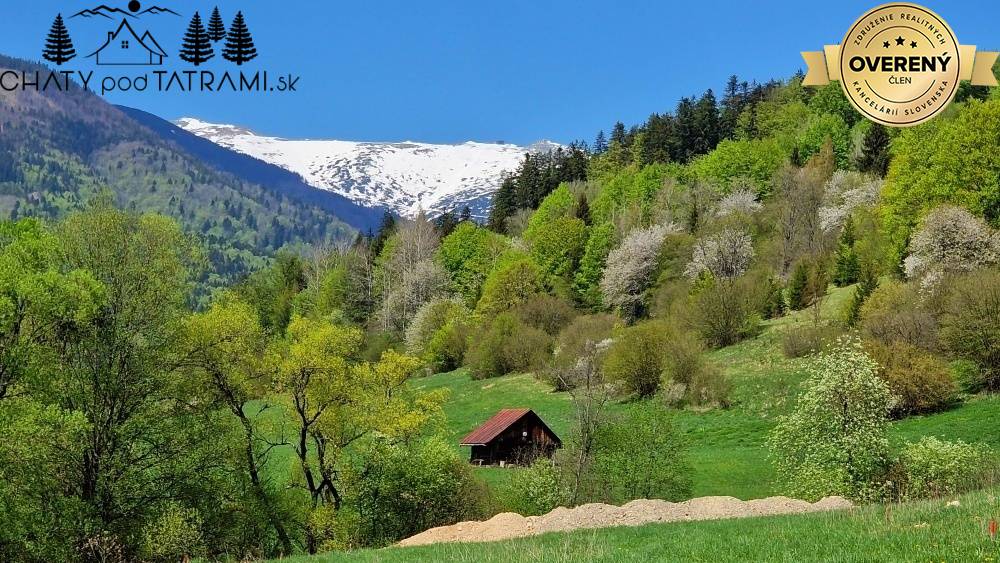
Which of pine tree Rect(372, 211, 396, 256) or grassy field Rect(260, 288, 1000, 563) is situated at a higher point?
pine tree Rect(372, 211, 396, 256)

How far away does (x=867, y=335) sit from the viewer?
50.8 metres

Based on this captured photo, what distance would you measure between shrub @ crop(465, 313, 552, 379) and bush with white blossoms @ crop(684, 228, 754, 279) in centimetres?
1820

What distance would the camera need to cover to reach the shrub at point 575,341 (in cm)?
7425

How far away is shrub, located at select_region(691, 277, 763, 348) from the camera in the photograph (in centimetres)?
6944

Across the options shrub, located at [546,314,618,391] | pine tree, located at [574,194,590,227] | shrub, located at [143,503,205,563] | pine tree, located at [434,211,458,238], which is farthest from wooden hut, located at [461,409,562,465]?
pine tree, located at [434,211,458,238]

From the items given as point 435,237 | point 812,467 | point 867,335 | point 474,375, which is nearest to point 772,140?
point 435,237

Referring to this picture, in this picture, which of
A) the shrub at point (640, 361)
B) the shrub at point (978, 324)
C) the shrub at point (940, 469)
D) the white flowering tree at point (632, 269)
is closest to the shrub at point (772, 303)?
the shrub at point (640, 361)

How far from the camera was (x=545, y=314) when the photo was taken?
93.5 meters

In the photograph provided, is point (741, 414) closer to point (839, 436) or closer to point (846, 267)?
point (839, 436)

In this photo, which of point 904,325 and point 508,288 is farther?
point 508,288

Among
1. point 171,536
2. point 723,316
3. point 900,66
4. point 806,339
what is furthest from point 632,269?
point 171,536

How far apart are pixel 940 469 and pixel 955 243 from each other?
33059 mm

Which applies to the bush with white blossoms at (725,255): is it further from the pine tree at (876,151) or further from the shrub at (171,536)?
the shrub at (171,536)

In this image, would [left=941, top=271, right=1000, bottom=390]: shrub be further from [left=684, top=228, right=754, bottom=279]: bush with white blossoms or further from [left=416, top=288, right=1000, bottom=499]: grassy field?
[left=684, top=228, right=754, bottom=279]: bush with white blossoms
